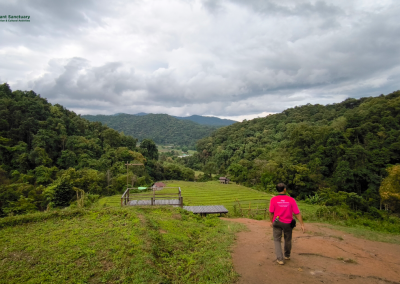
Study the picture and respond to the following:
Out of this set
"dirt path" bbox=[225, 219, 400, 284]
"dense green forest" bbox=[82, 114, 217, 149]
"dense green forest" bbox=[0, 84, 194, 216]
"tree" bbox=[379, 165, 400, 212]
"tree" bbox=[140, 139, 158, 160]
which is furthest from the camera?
"dense green forest" bbox=[82, 114, 217, 149]

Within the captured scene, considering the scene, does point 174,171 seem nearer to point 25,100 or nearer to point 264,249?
point 25,100

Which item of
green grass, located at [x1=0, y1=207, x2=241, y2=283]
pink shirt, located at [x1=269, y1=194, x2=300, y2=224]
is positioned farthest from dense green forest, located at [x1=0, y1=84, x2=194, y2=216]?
pink shirt, located at [x1=269, y1=194, x2=300, y2=224]

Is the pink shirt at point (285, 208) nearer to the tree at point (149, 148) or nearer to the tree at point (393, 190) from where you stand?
the tree at point (393, 190)

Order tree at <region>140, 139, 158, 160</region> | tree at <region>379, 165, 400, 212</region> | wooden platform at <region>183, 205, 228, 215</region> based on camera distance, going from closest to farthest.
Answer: wooden platform at <region>183, 205, 228, 215</region>
tree at <region>379, 165, 400, 212</region>
tree at <region>140, 139, 158, 160</region>

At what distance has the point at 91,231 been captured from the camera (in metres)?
5.92

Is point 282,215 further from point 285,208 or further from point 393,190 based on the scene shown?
point 393,190

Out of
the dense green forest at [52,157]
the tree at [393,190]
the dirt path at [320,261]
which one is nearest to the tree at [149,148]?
the dense green forest at [52,157]

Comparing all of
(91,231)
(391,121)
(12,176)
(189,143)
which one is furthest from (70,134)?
(189,143)

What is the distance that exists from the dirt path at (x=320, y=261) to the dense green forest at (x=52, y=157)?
1439 cm

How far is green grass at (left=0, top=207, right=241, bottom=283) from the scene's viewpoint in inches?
153

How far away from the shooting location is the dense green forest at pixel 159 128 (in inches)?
5084

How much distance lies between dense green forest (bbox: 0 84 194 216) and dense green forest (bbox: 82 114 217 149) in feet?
266

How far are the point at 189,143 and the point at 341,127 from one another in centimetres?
10295

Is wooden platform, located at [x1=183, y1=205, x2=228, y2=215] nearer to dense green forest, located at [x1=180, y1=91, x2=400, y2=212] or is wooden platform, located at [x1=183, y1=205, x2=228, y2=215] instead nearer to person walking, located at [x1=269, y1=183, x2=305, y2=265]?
person walking, located at [x1=269, y1=183, x2=305, y2=265]
